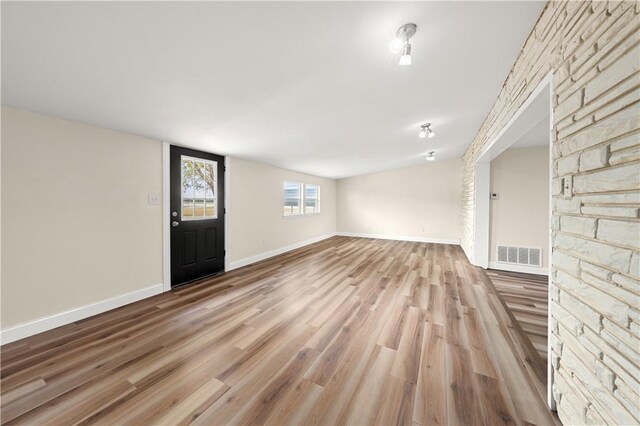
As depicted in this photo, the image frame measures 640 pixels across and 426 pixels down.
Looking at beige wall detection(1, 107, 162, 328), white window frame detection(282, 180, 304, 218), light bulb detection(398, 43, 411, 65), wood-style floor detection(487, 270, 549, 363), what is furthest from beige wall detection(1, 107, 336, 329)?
wood-style floor detection(487, 270, 549, 363)

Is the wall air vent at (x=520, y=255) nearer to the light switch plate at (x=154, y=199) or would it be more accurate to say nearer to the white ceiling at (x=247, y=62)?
the white ceiling at (x=247, y=62)

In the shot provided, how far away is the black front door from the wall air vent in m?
5.23

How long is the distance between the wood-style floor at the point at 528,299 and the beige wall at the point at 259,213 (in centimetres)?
422

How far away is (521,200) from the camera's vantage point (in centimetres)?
400

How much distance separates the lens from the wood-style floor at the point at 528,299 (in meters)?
2.10

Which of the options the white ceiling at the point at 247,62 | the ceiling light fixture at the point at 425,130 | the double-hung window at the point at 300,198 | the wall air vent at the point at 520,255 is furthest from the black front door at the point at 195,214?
the wall air vent at the point at 520,255

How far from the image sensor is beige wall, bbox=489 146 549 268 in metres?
3.86

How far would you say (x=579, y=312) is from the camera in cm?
108

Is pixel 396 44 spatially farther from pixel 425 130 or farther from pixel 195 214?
pixel 195 214

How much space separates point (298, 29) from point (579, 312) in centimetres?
220

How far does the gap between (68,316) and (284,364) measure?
7.93 ft

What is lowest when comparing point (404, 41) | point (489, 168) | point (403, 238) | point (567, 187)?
point (403, 238)

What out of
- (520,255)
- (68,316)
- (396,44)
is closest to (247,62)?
(396,44)

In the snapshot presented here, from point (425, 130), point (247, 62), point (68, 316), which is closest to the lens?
point (247, 62)
